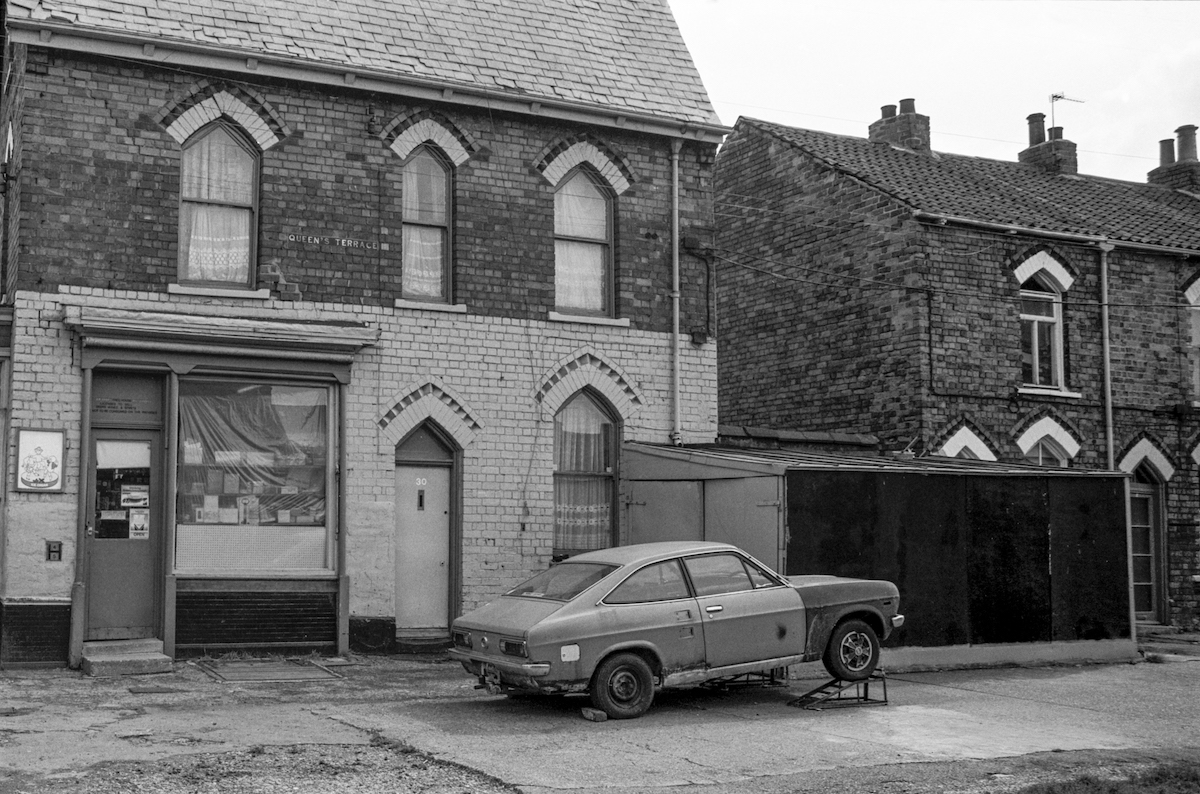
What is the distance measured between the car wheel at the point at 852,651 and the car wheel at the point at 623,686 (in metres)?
2.03

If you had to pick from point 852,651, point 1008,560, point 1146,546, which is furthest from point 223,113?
point 1146,546

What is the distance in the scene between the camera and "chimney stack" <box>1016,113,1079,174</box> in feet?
85.6

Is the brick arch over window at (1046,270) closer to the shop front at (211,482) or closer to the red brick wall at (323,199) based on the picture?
the red brick wall at (323,199)

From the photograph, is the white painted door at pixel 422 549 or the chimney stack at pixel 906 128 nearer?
the white painted door at pixel 422 549


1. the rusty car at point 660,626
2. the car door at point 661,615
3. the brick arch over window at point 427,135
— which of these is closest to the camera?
the rusty car at point 660,626

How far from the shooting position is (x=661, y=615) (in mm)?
12188

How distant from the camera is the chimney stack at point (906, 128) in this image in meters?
25.0

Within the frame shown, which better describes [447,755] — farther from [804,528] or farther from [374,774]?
[804,528]

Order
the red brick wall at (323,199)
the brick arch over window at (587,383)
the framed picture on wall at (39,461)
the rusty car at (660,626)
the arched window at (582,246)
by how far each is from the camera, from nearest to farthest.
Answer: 1. the rusty car at (660,626)
2. the framed picture on wall at (39,461)
3. the red brick wall at (323,199)
4. the brick arch over window at (587,383)
5. the arched window at (582,246)

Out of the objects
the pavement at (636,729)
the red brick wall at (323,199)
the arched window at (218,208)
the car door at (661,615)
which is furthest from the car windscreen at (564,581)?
the arched window at (218,208)

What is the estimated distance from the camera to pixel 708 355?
1859cm

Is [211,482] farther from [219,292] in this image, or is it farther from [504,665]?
[504,665]

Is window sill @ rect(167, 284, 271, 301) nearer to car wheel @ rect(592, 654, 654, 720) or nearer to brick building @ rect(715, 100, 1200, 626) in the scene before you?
car wheel @ rect(592, 654, 654, 720)

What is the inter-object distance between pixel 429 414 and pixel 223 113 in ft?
14.1
